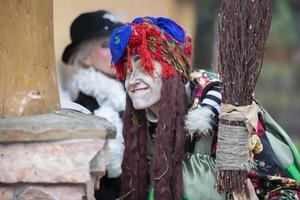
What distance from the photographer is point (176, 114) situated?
335 cm

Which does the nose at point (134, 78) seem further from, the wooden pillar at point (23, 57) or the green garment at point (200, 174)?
the wooden pillar at point (23, 57)

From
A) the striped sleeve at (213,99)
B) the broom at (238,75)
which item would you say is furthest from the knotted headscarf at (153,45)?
the broom at (238,75)

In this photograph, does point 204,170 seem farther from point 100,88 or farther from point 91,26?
point 91,26

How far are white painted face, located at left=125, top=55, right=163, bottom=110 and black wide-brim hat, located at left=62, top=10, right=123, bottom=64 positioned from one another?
1.52 meters

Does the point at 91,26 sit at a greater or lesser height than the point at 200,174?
greater

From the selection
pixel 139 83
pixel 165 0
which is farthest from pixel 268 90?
pixel 139 83

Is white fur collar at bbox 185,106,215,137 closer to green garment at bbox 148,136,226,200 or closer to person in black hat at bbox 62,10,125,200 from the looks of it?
green garment at bbox 148,136,226,200

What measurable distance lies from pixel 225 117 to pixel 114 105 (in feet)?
5.30

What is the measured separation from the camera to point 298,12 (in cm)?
1578

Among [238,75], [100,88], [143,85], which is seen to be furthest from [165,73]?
[100,88]

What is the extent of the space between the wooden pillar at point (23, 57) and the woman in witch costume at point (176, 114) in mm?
518

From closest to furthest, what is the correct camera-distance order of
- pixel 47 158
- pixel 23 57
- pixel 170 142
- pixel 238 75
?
pixel 47 158 → pixel 23 57 → pixel 238 75 → pixel 170 142

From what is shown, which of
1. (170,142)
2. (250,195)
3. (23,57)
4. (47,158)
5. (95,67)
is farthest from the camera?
(95,67)

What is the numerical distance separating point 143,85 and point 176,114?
0.18 meters
